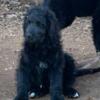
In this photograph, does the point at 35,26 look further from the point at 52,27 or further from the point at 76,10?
the point at 76,10

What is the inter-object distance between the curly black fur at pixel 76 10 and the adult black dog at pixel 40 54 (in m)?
1.14

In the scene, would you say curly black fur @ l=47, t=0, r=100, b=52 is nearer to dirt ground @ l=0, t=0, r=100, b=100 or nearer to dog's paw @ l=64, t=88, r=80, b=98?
dirt ground @ l=0, t=0, r=100, b=100

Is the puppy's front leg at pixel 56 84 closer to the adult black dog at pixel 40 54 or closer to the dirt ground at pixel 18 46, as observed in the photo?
the adult black dog at pixel 40 54

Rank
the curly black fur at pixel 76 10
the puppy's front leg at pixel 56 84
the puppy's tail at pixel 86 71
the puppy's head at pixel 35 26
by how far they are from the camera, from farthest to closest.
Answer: the curly black fur at pixel 76 10, the puppy's tail at pixel 86 71, the puppy's front leg at pixel 56 84, the puppy's head at pixel 35 26

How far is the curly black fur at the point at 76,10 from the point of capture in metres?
6.14

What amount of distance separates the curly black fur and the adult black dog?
44.8 inches

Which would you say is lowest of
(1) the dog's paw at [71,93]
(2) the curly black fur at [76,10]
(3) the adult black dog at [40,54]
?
(1) the dog's paw at [71,93]

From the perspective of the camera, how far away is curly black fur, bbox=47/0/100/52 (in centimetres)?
614

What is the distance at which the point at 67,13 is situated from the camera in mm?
6219

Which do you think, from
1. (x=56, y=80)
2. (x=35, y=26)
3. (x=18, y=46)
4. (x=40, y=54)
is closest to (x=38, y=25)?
(x=35, y=26)

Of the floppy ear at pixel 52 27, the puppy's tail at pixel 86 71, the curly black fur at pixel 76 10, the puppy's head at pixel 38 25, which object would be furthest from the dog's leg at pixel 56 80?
the curly black fur at pixel 76 10

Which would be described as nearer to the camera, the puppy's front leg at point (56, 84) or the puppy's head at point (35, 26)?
the puppy's head at point (35, 26)

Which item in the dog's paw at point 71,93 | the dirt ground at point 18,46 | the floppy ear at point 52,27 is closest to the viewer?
the floppy ear at point 52,27

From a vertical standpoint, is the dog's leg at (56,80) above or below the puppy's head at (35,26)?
below
